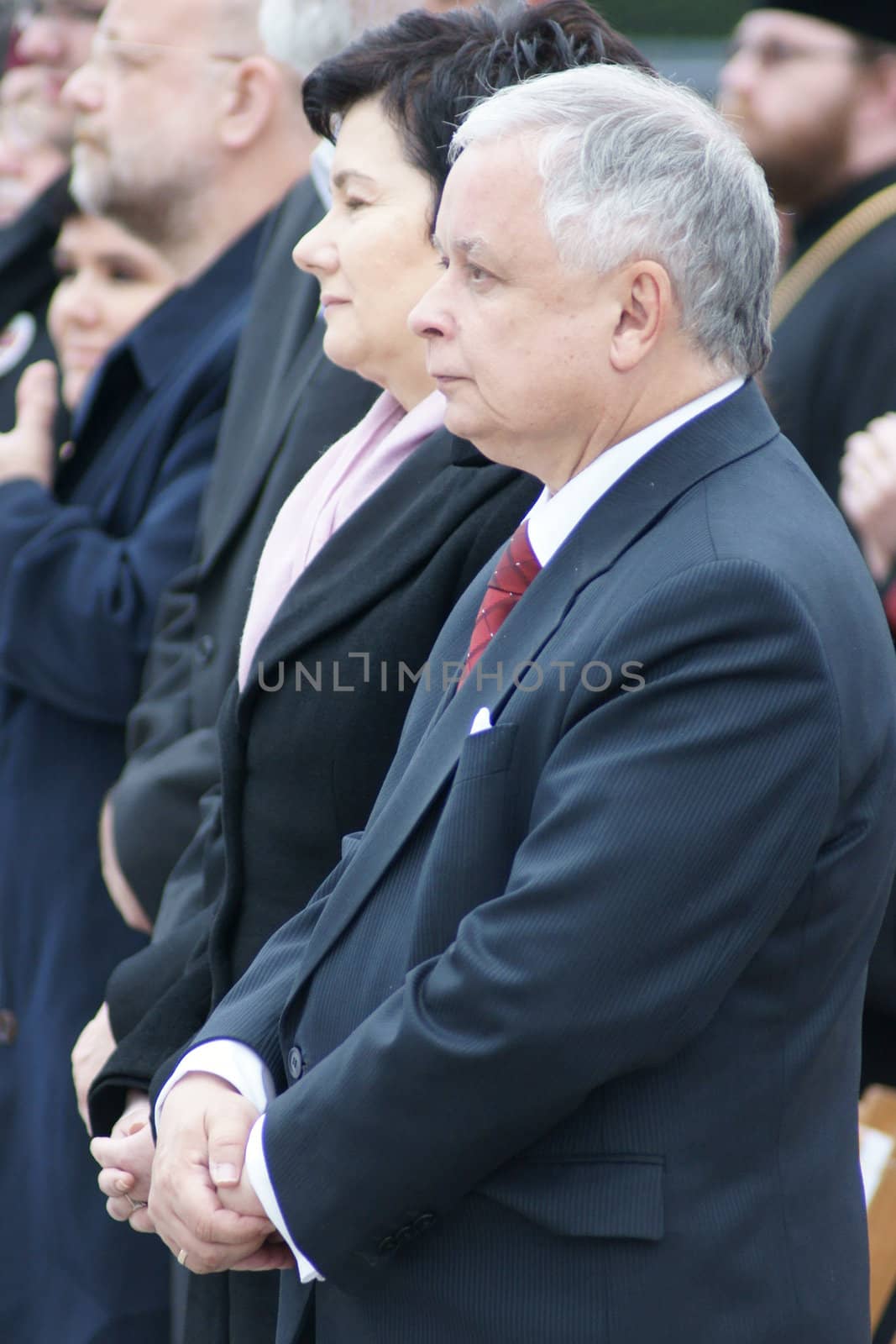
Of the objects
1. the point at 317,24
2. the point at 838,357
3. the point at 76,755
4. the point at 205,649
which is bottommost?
the point at 76,755

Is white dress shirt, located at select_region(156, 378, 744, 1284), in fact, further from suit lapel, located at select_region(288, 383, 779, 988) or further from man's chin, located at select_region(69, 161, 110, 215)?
man's chin, located at select_region(69, 161, 110, 215)

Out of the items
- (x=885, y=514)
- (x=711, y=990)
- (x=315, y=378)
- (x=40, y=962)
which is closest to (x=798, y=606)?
(x=711, y=990)

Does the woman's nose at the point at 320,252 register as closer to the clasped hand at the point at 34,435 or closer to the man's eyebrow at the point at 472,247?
the man's eyebrow at the point at 472,247

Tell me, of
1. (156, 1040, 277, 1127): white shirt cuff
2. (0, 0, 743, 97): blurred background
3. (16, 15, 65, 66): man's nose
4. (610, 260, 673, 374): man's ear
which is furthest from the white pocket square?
(0, 0, 743, 97): blurred background

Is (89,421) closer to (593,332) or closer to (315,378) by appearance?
(315,378)

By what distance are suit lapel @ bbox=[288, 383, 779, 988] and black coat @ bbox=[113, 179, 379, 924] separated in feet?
2.67

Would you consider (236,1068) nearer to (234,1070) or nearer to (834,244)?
(234,1070)

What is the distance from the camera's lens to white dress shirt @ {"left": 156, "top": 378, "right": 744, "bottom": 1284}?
166 centimetres

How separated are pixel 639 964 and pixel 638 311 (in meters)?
0.61

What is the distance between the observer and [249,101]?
3.25m

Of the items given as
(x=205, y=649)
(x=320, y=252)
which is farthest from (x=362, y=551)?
(x=205, y=649)

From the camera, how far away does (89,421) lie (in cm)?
336

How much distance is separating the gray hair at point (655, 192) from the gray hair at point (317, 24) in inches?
46.9

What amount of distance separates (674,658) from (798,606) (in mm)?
114
